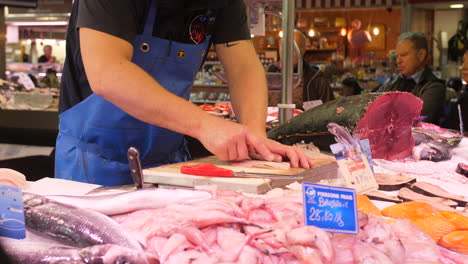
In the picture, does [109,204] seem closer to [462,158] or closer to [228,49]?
[228,49]

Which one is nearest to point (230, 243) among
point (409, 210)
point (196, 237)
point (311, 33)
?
point (196, 237)

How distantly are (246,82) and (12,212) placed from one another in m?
1.67

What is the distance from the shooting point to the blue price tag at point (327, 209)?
1195mm

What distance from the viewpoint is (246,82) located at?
8.64 feet

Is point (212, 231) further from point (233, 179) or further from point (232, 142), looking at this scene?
point (232, 142)

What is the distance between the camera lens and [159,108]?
1.94 metres

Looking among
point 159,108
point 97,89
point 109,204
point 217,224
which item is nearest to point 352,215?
point 217,224

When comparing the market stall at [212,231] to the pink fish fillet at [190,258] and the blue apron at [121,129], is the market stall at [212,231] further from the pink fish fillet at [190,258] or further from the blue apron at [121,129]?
the blue apron at [121,129]

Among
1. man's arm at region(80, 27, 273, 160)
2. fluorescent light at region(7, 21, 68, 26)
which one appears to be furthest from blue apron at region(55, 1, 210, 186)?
fluorescent light at region(7, 21, 68, 26)

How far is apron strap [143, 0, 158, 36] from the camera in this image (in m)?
2.26

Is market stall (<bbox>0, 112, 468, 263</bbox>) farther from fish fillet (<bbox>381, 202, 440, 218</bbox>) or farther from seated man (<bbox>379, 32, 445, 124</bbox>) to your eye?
seated man (<bbox>379, 32, 445, 124</bbox>)

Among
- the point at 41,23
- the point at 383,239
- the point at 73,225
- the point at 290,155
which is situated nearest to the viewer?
the point at 73,225

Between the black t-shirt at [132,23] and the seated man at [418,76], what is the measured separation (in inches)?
127

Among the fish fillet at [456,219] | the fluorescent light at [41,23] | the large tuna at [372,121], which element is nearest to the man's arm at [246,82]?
the large tuna at [372,121]
